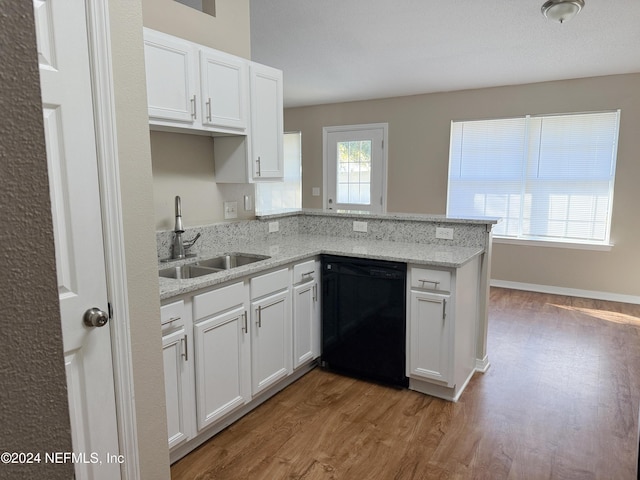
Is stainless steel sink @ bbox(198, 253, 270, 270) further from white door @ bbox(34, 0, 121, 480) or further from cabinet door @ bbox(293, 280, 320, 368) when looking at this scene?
white door @ bbox(34, 0, 121, 480)

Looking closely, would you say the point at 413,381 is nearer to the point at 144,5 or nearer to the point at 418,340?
the point at 418,340

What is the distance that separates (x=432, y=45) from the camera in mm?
3695

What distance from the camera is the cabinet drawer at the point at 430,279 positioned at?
2.56m

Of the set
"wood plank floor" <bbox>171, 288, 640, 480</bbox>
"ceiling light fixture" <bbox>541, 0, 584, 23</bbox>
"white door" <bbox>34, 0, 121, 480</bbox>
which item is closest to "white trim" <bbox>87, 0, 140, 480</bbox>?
"white door" <bbox>34, 0, 121, 480</bbox>

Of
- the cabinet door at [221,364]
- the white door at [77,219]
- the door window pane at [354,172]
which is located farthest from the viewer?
the door window pane at [354,172]

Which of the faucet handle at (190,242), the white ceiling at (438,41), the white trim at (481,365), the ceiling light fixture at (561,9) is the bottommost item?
the white trim at (481,365)

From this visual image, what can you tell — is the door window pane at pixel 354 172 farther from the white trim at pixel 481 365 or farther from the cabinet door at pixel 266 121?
the white trim at pixel 481 365

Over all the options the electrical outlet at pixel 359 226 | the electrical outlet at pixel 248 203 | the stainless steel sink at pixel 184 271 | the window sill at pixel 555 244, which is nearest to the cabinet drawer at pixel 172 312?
the stainless steel sink at pixel 184 271

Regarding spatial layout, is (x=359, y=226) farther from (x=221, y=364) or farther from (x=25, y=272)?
(x=25, y=272)

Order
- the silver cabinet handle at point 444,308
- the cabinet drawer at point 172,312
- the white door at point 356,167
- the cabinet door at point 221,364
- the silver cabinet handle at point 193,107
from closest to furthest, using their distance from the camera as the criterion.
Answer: the cabinet drawer at point 172,312 → the cabinet door at point 221,364 → the silver cabinet handle at point 193,107 → the silver cabinet handle at point 444,308 → the white door at point 356,167

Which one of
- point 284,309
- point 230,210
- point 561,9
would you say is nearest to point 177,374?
point 284,309

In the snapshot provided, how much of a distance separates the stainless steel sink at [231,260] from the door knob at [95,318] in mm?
1247

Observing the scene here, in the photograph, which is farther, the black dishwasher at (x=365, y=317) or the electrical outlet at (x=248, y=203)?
the electrical outlet at (x=248, y=203)

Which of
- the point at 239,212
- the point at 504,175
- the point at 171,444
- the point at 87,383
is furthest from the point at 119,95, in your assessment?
the point at 504,175
